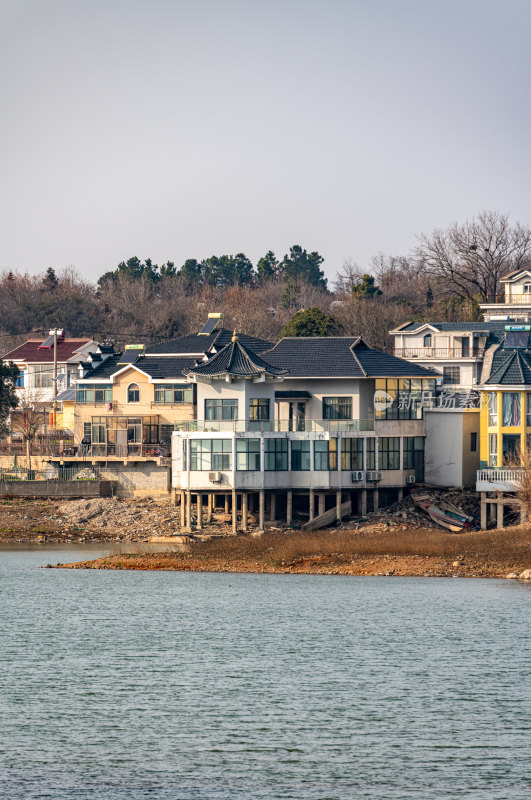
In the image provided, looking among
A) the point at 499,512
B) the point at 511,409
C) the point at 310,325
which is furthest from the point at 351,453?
the point at 310,325

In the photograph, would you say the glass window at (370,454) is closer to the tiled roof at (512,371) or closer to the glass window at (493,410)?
the glass window at (493,410)

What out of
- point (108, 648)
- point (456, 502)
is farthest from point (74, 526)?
point (108, 648)

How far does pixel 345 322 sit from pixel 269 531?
47.6 metres

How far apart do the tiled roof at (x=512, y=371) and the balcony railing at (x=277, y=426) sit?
289 inches

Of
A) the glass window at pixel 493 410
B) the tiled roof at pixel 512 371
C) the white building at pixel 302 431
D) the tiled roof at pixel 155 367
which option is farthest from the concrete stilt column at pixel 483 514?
the tiled roof at pixel 155 367

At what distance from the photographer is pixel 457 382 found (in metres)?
89.9

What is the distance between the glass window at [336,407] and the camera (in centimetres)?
6956

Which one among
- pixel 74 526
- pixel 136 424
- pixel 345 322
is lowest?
pixel 74 526

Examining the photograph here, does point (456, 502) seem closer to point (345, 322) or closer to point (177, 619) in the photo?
point (177, 619)

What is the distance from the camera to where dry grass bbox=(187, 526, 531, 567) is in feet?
180

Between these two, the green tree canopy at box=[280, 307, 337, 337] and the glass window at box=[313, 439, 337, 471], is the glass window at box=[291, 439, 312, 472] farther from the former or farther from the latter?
the green tree canopy at box=[280, 307, 337, 337]

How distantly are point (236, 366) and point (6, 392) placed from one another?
25371 millimetres

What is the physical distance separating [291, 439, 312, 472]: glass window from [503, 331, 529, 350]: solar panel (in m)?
12.2

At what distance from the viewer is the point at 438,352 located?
91.2 meters
